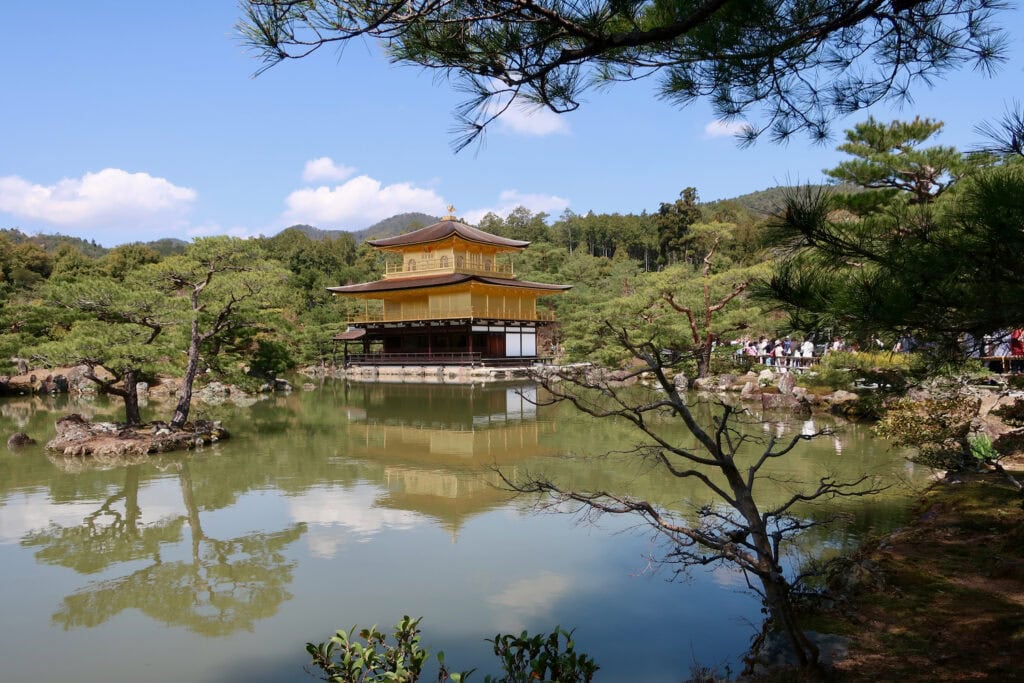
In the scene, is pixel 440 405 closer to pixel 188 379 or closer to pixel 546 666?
pixel 188 379

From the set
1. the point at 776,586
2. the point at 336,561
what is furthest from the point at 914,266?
the point at 336,561

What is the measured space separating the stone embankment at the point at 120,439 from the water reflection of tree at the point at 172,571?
8.27ft

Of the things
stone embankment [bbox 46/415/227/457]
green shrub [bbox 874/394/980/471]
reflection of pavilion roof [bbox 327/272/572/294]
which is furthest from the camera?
reflection of pavilion roof [bbox 327/272/572/294]

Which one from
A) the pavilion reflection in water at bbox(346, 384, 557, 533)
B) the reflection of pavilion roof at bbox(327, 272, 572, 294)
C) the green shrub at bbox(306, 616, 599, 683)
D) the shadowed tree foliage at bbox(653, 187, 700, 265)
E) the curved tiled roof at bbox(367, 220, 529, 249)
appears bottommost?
the pavilion reflection in water at bbox(346, 384, 557, 533)

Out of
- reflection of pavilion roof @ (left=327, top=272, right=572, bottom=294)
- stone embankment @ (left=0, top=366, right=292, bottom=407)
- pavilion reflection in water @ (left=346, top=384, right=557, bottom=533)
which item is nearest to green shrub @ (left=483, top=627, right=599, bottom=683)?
pavilion reflection in water @ (left=346, top=384, right=557, bottom=533)

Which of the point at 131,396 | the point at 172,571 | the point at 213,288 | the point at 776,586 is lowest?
the point at 172,571

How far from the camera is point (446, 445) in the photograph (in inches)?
358

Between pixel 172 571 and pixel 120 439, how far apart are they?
4793 mm

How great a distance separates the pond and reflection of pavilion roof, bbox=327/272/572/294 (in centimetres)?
1353

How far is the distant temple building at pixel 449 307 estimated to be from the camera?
22.1m

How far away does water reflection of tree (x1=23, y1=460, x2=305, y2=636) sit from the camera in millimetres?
3723

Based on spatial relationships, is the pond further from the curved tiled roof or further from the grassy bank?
the curved tiled roof

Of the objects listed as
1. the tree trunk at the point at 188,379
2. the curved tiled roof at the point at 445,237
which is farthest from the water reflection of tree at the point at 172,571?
the curved tiled roof at the point at 445,237

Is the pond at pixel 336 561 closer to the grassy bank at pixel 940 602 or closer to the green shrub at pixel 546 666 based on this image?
the grassy bank at pixel 940 602
